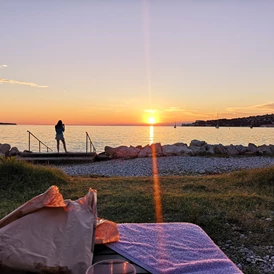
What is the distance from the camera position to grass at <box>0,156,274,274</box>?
4738 millimetres

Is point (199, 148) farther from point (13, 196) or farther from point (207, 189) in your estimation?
point (13, 196)

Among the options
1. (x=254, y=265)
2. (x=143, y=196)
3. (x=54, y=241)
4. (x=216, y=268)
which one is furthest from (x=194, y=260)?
(x=143, y=196)

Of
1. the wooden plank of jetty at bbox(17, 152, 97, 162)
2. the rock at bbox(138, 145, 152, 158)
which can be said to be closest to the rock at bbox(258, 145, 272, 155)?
the rock at bbox(138, 145, 152, 158)

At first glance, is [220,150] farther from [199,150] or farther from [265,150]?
[265,150]

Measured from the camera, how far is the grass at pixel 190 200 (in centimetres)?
474

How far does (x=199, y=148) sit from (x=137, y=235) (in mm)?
19133

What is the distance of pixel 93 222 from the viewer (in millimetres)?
2277

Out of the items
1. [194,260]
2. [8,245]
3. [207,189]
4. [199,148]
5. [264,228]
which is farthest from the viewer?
[199,148]

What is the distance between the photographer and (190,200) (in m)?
6.25

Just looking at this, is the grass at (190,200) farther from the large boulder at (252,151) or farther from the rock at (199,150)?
the large boulder at (252,151)

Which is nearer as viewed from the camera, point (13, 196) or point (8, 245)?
point (8, 245)

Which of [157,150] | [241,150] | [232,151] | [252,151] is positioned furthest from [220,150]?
[157,150]

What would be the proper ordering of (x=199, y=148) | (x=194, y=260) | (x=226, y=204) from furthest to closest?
1. (x=199, y=148)
2. (x=226, y=204)
3. (x=194, y=260)

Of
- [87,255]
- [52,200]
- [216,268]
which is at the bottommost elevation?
[216,268]
